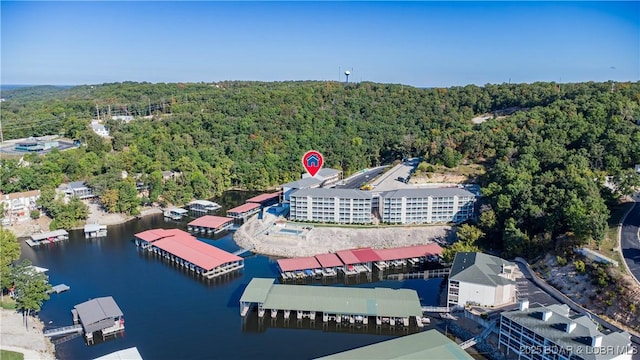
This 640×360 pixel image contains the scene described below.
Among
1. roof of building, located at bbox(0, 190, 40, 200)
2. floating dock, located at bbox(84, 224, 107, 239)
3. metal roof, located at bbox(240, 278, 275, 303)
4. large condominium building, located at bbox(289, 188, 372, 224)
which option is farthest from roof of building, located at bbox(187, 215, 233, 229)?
roof of building, located at bbox(0, 190, 40, 200)

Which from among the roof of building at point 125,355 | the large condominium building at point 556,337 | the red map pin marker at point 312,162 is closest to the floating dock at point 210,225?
the red map pin marker at point 312,162

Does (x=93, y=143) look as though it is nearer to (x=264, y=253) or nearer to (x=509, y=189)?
(x=264, y=253)

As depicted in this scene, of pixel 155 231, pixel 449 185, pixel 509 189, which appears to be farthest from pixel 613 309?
pixel 155 231

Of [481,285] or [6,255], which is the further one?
[6,255]

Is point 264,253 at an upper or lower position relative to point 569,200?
lower

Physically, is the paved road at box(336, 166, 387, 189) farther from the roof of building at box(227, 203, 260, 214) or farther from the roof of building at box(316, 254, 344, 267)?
the roof of building at box(316, 254, 344, 267)

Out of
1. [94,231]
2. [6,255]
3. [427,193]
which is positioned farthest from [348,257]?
[94,231]

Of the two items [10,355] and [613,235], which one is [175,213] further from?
[613,235]
